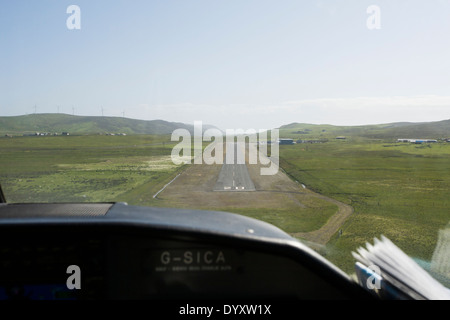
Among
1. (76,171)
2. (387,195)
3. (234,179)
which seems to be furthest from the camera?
(234,179)

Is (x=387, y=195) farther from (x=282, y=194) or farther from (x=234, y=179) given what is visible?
(x=234, y=179)

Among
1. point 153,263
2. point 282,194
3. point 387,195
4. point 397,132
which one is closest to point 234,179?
point 282,194

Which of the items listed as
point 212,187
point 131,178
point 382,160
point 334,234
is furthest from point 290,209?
point 382,160

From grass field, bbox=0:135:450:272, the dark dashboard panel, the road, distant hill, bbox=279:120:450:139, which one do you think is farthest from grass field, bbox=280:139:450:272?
distant hill, bbox=279:120:450:139

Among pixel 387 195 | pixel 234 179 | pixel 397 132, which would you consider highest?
pixel 397 132

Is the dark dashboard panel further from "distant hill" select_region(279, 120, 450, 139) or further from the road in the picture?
"distant hill" select_region(279, 120, 450, 139)

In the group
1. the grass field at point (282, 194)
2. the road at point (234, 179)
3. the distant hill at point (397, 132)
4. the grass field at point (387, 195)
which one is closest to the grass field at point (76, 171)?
the grass field at point (282, 194)

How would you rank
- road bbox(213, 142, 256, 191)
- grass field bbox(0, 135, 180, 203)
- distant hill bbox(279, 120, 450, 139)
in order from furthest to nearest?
distant hill bbox(279, 120, 450, 139) → road bbox(213, 142, 256, 191) → grass field bbox(0, 135, 180, 203)
